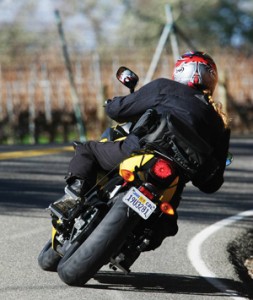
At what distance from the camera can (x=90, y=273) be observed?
7.00 meters

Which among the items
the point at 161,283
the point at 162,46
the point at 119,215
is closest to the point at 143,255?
the point at 161,283

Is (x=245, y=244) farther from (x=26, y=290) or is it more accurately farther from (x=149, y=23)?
(x=149, y=23)

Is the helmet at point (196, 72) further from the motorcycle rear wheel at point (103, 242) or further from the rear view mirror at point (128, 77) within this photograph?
the motorcycle rear wheel at point (103, 242)

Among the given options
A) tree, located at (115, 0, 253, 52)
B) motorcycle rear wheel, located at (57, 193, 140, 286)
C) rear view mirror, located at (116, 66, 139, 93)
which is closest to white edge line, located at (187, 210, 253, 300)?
motorcycle rear wheel, located at (57, 193, 140, 286)

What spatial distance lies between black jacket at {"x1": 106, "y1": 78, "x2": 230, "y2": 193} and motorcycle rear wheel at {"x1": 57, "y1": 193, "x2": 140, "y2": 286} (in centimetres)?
68

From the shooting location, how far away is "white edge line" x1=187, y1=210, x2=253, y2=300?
7.73 meters

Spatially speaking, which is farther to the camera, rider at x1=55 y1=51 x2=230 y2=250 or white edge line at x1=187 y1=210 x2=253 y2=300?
white edge line at x1=187 y1=210 x2=253 y2=300

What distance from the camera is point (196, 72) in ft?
24.0

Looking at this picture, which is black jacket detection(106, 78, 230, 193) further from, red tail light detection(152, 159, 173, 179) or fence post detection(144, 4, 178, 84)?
fence post detection(144, 4, 178, 84)

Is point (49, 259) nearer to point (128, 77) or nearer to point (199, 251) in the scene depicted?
point (128, 77)

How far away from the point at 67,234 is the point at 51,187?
4876 mm

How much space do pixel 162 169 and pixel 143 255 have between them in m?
1.90

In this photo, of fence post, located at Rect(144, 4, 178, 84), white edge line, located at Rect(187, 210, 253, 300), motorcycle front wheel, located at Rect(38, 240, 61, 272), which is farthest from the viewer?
Result: fence post, located at Rect(144, 4, 178, 84)

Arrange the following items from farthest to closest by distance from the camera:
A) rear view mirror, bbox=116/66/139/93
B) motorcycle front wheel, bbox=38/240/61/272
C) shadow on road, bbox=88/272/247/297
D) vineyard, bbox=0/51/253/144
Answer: vineyard, bbox=0/51/253/144 → motorcycle front wheel, bbox=38/240/61/272 → shadow on road, bbox=88/272/247/297 → rear view mirror, bbox=116/66/139/93
